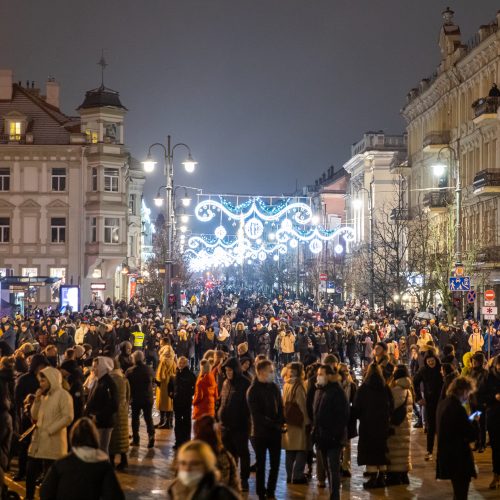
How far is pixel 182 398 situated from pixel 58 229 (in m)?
53.9

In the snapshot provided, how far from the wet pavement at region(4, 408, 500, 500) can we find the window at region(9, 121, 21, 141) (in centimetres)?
5410

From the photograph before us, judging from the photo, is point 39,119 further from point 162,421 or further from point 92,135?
point 162,421

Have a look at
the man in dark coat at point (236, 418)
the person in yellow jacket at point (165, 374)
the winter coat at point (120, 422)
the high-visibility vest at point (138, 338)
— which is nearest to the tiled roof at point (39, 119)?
the high-visibility vest at point (138, 338)

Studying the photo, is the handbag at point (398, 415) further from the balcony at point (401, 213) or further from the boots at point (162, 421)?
the balcony at point (401, 213)

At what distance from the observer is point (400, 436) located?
1486 centimetres

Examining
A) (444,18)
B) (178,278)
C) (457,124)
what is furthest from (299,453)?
(444,18)

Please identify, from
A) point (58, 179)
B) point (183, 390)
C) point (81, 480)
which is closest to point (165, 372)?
point (183, 390)

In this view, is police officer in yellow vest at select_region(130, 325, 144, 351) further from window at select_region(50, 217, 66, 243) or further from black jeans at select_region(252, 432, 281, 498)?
window at select_region(50, 217, 66, 243)

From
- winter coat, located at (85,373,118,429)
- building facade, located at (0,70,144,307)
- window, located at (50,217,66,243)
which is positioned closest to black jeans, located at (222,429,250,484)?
winter coat, located at (85,373,118,429)

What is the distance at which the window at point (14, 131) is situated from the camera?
229 feet

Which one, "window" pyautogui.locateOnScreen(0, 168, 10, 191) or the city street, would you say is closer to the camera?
the city street

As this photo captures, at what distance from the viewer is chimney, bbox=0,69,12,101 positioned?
2844 inches

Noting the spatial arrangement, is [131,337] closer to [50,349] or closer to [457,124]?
[50,349]

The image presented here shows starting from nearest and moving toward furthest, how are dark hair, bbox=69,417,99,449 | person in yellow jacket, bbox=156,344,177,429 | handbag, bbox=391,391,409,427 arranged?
dark hair, bbox=69,417,99,449
handbag, bbox=391,391,409,427
person in yellow jacket, bbox=156,344,177,429
